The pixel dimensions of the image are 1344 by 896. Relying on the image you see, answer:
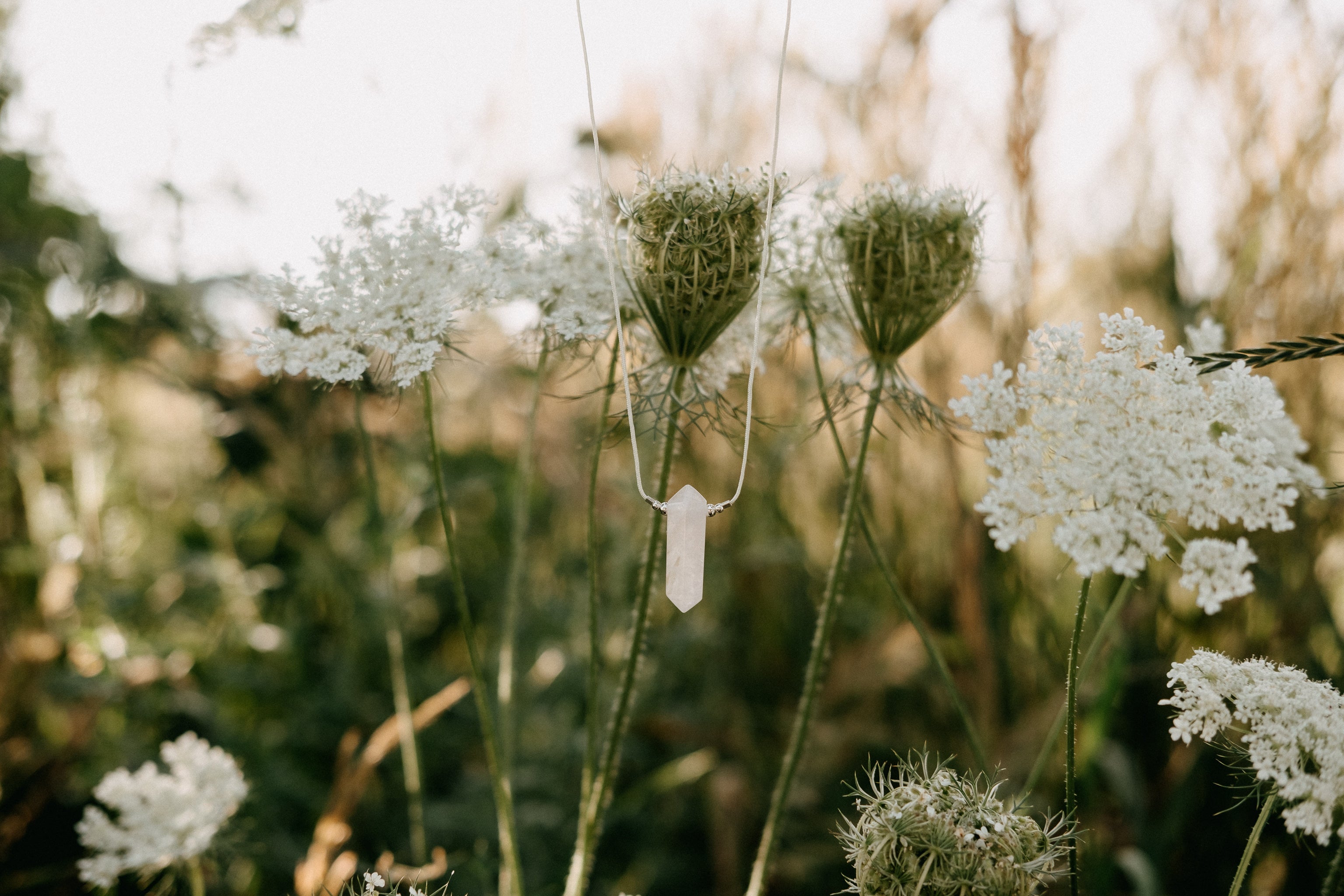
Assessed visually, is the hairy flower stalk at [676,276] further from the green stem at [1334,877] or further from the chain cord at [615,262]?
the green stem at [1334,877]

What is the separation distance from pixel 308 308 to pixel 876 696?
2138 mm

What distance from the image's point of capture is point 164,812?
1.15 m

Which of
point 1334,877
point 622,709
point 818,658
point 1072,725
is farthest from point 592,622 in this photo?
point 1334,877

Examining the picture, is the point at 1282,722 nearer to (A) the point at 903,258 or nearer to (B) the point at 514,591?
(A) the point at 903,258

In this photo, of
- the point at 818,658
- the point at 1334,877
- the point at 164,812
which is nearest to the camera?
the point at 1334,877

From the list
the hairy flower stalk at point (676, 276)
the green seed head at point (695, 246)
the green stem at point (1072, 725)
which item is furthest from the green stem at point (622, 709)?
the green stem at point (1072, 725)

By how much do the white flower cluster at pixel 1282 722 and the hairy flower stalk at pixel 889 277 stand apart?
0.30 metres

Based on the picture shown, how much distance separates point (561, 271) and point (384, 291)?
0.80 feet

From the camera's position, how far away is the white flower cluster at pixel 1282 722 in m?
0.70

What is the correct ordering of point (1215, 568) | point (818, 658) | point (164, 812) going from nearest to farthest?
point (1215, 568)
point (818, 658)
point (164, 812)

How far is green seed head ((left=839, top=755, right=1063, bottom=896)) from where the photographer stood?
715 mm

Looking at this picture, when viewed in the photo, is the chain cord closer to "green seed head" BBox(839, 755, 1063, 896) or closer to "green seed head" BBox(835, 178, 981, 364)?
"green seed head" BBox(835, 178, 981, 364)

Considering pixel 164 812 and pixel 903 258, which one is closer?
pixel 903 258

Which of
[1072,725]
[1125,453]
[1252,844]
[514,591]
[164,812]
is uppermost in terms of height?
[1125,453]
